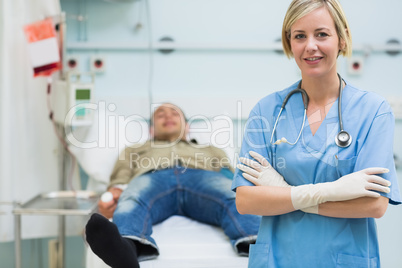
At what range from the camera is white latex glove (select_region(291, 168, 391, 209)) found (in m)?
1.22

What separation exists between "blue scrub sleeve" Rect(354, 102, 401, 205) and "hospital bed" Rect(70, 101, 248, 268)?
665mm

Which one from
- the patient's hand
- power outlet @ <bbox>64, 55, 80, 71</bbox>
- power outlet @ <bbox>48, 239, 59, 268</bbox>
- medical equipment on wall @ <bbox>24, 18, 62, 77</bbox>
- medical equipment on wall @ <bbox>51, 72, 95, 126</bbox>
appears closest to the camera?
the patient's hand

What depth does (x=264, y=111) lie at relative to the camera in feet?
4.74

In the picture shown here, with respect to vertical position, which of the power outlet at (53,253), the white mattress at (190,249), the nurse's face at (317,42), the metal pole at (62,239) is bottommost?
the power outlet at (53,253)

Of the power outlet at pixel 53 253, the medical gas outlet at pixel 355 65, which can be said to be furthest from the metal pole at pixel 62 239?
the medical gas outlet at pixel 355 65

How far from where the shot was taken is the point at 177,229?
2115 mm

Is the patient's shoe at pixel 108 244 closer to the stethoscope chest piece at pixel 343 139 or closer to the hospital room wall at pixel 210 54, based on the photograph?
the stethoscope chest piece at pixel 343 139

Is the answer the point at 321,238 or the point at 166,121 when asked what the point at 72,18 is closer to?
the point at 166,121

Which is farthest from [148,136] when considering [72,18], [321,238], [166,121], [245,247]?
[321,238]

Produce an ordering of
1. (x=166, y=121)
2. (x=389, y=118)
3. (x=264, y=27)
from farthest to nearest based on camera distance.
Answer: (x=264, y=27), (x=166, y=121), (x=389, y=118)

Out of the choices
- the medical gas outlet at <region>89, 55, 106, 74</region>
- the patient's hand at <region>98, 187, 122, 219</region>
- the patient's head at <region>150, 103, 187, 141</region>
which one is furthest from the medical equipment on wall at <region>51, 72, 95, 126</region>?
the patient's hand at <region>98, 187, 122, 219</region>

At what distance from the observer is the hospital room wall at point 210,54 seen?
2.77 m

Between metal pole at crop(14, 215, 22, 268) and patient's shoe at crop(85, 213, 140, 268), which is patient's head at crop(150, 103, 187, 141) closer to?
metal pole at crop(14, 215, 22, 268)

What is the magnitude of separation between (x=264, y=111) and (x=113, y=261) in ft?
2.29
